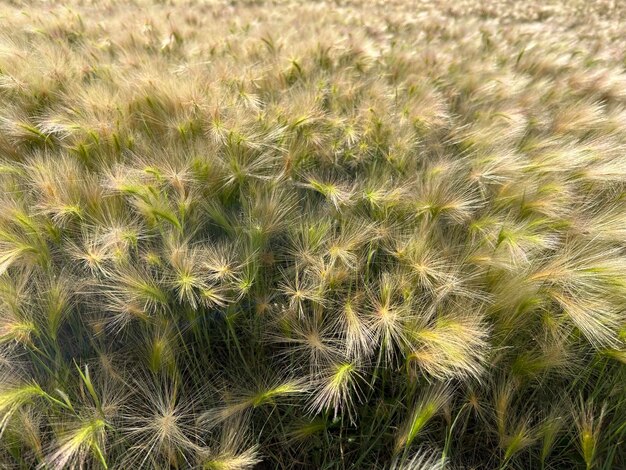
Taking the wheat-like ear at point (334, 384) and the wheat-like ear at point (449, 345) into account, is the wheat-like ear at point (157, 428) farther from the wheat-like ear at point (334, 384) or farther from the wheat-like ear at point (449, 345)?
the wheat-like ear at point (449, 345)

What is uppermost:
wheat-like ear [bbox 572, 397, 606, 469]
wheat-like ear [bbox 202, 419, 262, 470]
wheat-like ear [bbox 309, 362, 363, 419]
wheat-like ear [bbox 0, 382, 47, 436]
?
wheat-like ear [bbox 0, 382, 47, 436]

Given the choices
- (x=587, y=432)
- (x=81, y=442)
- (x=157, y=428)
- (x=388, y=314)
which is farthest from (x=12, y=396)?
(x=587, y=432)

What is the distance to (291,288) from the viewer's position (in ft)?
4.48

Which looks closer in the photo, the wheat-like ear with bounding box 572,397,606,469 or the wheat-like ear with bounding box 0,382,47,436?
the wheat-like ear with bounding box 0,382,47,436

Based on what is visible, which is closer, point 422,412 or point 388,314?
point 422,412

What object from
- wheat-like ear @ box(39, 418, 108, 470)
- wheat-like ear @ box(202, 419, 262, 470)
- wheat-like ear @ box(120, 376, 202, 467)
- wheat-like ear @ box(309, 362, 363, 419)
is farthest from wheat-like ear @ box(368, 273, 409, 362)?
wheat-like ear @ box(39, 418, 108, 470)

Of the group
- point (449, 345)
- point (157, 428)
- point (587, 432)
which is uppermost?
point (449, 345)

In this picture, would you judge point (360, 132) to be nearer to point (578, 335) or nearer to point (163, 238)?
point (163, 238)

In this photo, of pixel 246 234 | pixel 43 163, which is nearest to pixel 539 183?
pixel 246 234

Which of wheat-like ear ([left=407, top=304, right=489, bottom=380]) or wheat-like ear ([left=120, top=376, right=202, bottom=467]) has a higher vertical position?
wheat-like ear ([left=407, top=304, right=489, bottom=380])

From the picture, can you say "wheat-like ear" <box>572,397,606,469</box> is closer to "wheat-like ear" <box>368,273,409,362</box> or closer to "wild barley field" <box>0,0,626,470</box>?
"wild barley field" <box>0,0,626,470</box>

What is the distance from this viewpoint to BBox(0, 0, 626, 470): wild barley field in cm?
120

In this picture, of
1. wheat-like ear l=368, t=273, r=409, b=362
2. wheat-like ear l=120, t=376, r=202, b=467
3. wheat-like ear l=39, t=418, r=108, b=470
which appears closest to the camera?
wheat-like ear l=39, t=418, r=108, b=470

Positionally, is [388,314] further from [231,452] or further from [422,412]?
[231,452]
